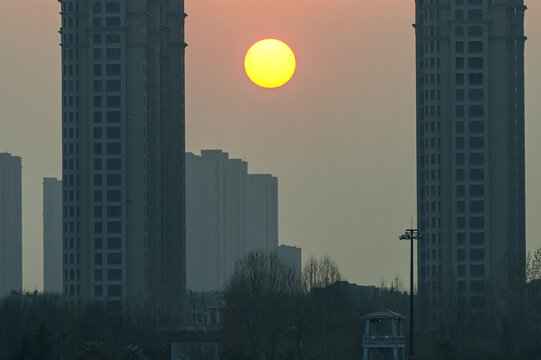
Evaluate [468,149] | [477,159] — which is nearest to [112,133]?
[468,149]

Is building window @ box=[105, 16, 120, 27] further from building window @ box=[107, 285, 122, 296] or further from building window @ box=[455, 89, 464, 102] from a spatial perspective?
building window @ box=[455, 89, 464, 102]

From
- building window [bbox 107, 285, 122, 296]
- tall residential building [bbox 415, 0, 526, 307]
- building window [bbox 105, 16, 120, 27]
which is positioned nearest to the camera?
building window [bbox 107, 285, 122, 296]

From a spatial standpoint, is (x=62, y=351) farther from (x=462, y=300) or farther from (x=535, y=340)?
(x=462, y=300)

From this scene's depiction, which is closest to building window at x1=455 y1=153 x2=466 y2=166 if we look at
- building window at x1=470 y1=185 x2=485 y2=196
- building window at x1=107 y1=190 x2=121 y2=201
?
building window at x1=470 y1=185 x2=485 y2=196

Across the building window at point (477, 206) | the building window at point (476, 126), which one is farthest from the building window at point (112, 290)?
the building window at point (476, 126)

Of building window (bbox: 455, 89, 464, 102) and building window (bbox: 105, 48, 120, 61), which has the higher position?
building window (bbox: 105, 48, 120, 61)

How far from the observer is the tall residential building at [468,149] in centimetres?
16162

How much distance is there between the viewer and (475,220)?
161750mm

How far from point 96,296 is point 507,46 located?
177 ft

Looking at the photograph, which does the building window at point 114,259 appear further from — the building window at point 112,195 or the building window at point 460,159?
the building window at point 460,159

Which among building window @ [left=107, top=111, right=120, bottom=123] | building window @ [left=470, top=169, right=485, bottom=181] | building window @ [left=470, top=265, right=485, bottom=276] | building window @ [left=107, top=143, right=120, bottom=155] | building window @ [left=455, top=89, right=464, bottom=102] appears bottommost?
building window @ [left=470, top=265, right=485, bottom=276]

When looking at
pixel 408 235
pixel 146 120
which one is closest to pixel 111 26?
pixel 146 120

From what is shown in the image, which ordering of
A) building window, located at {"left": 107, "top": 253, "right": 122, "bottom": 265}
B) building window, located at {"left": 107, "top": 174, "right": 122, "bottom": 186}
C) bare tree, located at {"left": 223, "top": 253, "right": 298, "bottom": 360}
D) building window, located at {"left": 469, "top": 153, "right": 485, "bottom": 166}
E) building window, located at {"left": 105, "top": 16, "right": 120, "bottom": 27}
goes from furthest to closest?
building window, located at {"left": 469, "top": 153, "right": 485, "bottom": 166} < building window, located at {"left": 105, "top": 16, "right": 120, "bottom": 27} < building window, located at {"left": 107, "top": 174, "right": 122, "bottom": 186} < building window, located at {"left": 107, "top": 253, "right": 122, "bottom": 265} < bare tree, located at {"left": 223, "top": 253, "right": 298, "bottom": 360}

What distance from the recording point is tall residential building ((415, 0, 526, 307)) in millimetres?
161625
